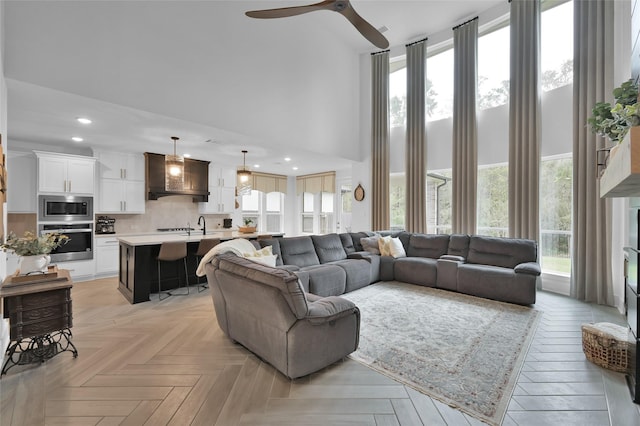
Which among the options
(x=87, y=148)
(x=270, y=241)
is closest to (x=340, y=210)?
(x=270, y=241)

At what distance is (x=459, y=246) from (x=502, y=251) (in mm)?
669

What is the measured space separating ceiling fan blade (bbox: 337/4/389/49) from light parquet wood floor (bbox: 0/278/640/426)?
3.40 m

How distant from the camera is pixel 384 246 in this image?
17.5 feet

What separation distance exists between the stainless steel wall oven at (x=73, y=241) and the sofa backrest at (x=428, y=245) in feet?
19.5

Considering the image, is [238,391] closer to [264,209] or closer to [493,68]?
[493,68]

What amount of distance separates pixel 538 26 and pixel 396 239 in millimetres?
4195

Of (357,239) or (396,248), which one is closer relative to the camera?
(396,248)

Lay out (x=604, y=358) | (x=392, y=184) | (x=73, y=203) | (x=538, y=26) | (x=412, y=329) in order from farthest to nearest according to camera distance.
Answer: (x=392, y=184) → (x=73, y=203) → (x=538, y=26) → (x=412, y=329) → (x=604, y=358)

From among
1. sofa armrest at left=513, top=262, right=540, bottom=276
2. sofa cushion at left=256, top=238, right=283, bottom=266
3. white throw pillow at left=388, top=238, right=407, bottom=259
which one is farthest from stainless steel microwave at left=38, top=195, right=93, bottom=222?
sofa armrest at left=513, top=262, right=540, bottom=276

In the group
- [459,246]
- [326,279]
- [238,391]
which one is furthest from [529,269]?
[238,391]

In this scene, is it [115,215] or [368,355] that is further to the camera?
[115,215]

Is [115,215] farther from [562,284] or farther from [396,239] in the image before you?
[562,284]

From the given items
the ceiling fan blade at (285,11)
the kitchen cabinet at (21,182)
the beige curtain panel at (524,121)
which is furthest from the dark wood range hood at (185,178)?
the beige curtain panel at (524,121)

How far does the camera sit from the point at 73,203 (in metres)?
5.22
